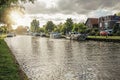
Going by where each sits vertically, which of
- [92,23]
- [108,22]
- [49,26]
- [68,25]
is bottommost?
[49,26]

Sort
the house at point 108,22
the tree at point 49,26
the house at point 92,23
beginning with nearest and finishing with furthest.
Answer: the house at point 108,22
the house at point 92,23
the tree at point 49,26

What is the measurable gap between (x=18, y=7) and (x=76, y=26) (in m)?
78.4

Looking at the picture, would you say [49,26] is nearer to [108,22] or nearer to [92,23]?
[92,23]

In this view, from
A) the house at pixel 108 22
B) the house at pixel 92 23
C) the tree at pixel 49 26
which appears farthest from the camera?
the tree at pixel 49 26

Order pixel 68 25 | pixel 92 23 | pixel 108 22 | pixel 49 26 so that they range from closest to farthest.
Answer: pixel 108 22 → pixel 92 23 → pixel 68 25 → pixel 49 26

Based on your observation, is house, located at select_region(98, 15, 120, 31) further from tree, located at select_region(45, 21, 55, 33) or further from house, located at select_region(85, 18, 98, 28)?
tree, located at select_region(45, 21, 55, 33)

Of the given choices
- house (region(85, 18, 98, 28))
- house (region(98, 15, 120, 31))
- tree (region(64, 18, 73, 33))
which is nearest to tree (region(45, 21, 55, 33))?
tree (region(64, 18, 73, 33))

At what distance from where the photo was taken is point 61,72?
60.1 feet

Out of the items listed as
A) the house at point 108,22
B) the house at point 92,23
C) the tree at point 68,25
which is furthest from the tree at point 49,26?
the house at point 108,22

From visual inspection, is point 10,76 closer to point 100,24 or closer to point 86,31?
point 86,31

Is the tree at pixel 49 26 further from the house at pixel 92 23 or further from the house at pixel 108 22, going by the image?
the house at pixel 108 22

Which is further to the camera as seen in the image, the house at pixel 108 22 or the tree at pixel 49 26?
the tree at pixel 49 26

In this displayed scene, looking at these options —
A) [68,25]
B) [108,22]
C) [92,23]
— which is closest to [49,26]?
[68,25]

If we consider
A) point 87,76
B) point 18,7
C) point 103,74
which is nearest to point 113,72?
point 103,74
